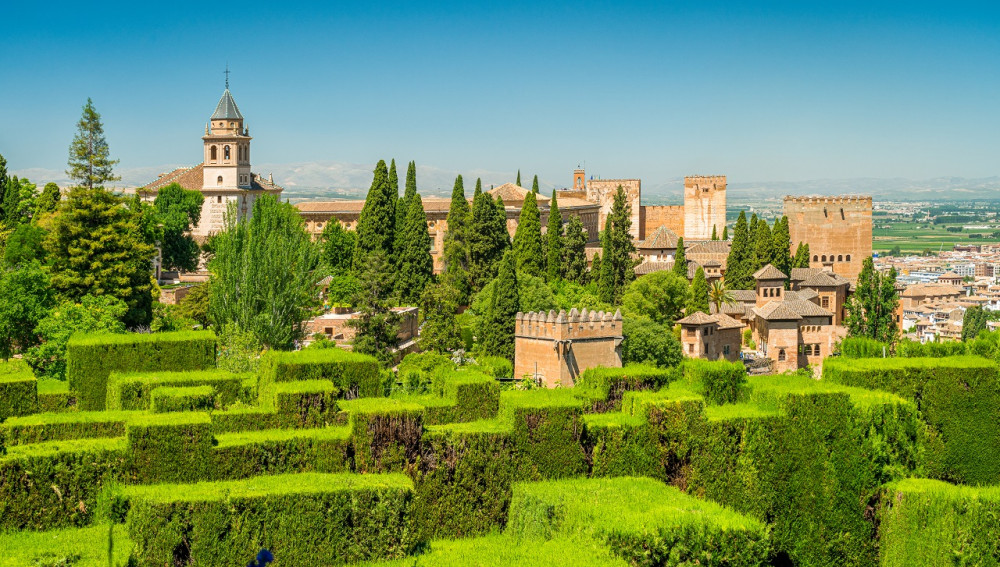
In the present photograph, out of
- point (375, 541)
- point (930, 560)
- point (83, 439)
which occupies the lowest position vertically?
point (930, 560)

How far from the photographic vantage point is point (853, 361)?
15.9 m

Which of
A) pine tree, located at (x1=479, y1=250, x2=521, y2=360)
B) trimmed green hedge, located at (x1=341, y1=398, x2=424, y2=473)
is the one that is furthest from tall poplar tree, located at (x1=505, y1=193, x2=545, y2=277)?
trimmed green hedge, located at (x1=341, y1=398, x2=424, y2=473)

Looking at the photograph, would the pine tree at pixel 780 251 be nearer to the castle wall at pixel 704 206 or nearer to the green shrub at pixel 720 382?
the castle wall at pixel 704 206

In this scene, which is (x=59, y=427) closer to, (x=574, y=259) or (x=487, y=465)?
(x=487, y=465)

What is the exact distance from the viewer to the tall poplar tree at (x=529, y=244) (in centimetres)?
4528

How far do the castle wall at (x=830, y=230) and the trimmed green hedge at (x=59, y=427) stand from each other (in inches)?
2103

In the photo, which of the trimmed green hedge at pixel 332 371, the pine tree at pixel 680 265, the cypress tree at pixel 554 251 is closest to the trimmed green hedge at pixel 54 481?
the trimmed green hedge at pixel 332 371

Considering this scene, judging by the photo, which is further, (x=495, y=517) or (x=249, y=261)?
(x=249, y=261)

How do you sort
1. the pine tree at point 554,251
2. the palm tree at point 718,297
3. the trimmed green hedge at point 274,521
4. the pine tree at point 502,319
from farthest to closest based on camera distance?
the pine tree at point 554,251
the palm tree at point 718,297
the pine tree at point 502,319
the trimmed green hedge at point 274,521

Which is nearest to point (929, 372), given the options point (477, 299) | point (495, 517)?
point (495, 517)

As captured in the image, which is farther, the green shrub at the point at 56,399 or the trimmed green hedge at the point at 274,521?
the green shrub at the point at 56,399

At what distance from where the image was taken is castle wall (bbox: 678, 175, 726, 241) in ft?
252

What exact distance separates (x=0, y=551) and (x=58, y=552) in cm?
68

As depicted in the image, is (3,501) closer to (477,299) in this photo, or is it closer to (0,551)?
(0,551)
